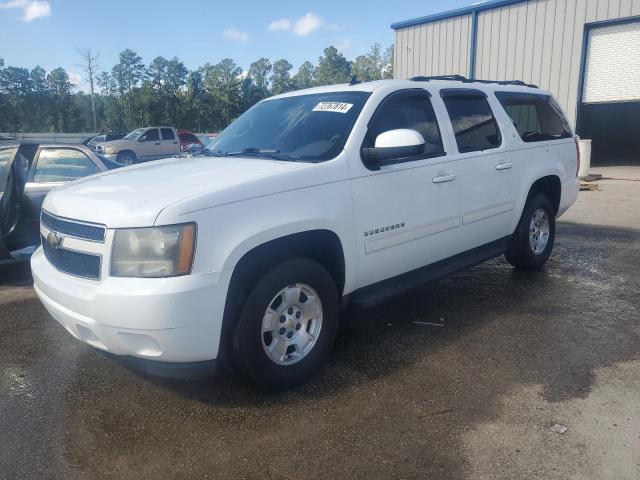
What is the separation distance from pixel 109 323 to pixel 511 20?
1736 centimetres

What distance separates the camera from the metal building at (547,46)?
1516 centimetres

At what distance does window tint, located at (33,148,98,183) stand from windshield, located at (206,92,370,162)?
2881 mm

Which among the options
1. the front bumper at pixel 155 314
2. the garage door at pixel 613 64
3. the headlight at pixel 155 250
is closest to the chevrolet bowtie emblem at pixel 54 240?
the front bumper at pixel 155 314

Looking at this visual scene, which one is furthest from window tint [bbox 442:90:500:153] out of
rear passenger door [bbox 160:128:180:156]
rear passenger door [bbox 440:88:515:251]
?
rear passenger door [bbox 160:128:180:156]

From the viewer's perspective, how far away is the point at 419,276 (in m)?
4.02

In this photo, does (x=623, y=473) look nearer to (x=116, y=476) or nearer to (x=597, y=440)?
(x=597, y=440)

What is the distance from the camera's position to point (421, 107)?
416 centimetres

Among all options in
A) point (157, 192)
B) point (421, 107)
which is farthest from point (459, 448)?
point (421, 107)

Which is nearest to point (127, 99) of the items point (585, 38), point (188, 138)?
point (188, 138)

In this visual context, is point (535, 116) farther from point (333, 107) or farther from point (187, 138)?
point (187, 138)

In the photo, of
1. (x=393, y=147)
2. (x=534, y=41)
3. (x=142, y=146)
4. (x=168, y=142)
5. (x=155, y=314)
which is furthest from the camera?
(x=168, y=142)

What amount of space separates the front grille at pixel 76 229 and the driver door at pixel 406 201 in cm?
155

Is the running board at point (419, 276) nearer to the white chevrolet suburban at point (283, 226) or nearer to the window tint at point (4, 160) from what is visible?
the white chevrolet suburban at point (283, 226)

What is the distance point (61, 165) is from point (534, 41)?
49.2ft
